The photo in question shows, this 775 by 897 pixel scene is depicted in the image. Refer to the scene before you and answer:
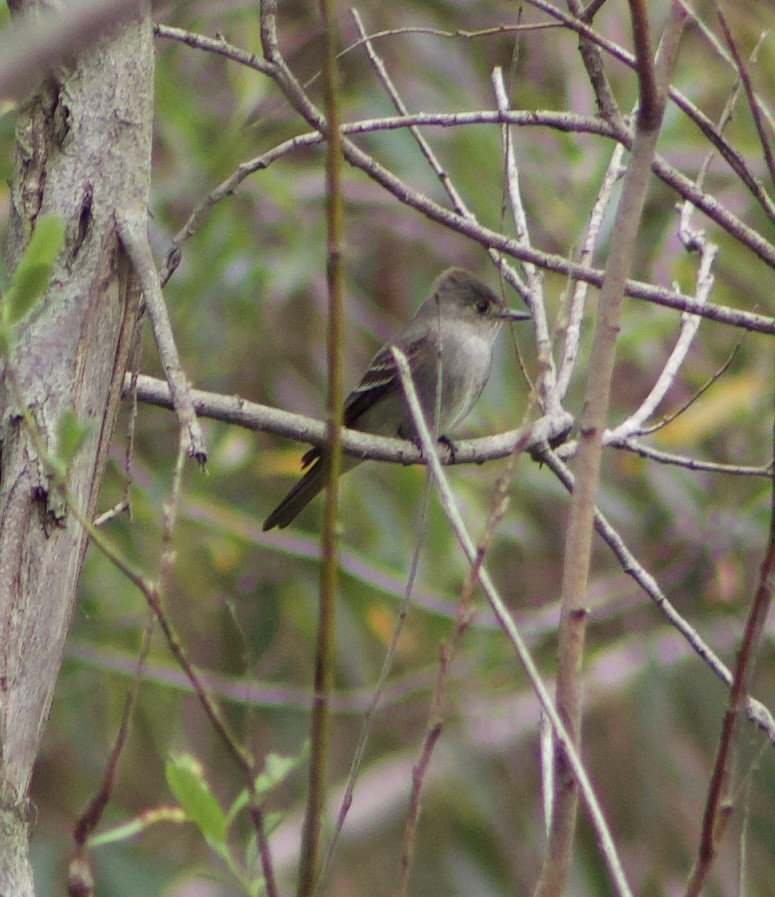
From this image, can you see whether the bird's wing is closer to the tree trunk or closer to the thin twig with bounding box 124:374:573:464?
the thin twig with bounding box 124:374:573:464

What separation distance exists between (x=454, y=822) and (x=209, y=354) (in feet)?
8.30

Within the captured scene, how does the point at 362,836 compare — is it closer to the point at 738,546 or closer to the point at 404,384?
the point at 738,546

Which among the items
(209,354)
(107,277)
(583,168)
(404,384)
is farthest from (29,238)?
(583,168)

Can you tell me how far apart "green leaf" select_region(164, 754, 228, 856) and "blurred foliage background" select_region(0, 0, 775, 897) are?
229 cm

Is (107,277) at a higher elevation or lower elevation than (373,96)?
lower

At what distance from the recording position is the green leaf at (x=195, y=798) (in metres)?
2.20

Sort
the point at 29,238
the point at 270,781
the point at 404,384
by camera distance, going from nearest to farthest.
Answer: the point at 404,384 → the point at 29,238 → the point at 270,781

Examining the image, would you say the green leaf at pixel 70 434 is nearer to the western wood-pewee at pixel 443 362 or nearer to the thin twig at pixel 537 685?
the thin twig at pixel 537 685

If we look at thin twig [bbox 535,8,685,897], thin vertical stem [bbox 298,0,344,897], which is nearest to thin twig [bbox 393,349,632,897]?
thin twig [bbox 535,8,685,897]

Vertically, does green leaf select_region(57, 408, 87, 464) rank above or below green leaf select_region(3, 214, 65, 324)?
below

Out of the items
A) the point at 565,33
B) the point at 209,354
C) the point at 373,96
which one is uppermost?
the point at 565,33

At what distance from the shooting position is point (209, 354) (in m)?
5.27

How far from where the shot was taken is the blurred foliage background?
5211 millimetres

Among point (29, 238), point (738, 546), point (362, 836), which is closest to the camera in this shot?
point (29, 238)
